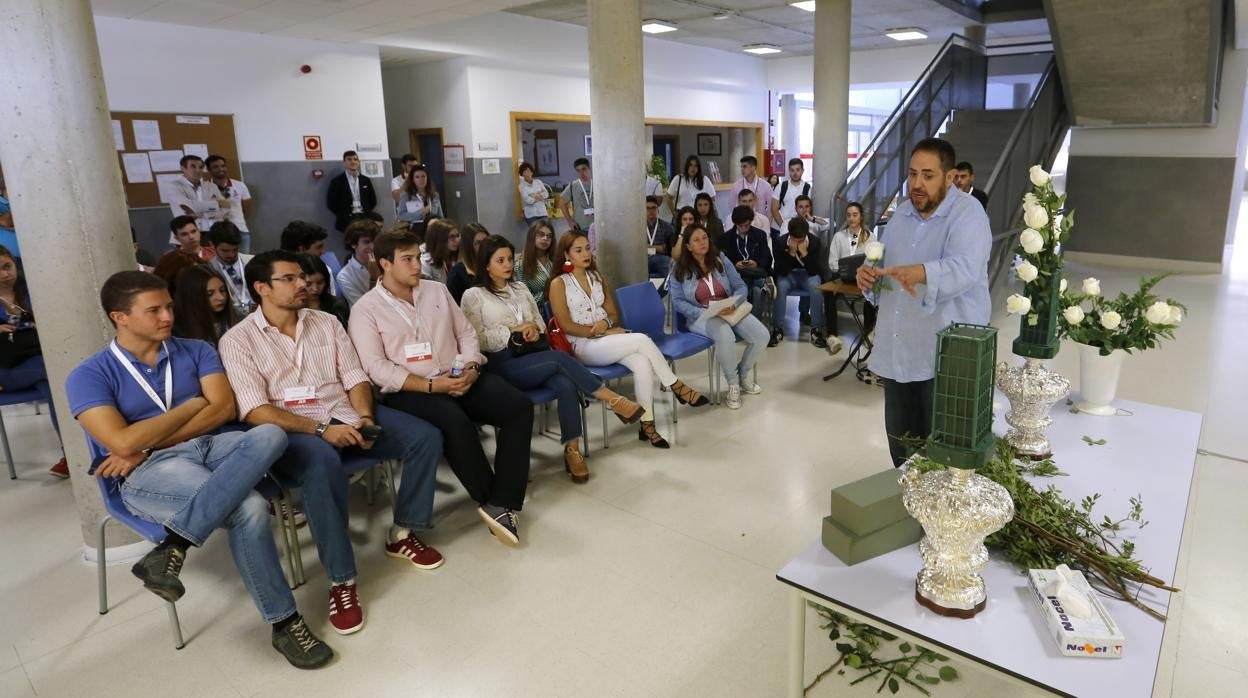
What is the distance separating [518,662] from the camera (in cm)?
248

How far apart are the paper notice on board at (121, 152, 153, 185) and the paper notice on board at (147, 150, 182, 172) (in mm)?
60

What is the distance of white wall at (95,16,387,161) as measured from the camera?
22.6ft

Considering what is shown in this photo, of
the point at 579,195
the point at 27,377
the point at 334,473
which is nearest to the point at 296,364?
the point at 334,473

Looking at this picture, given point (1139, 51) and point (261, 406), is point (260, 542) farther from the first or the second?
point (1139, 51)

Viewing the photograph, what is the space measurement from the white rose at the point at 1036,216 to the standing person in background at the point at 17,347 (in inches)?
176

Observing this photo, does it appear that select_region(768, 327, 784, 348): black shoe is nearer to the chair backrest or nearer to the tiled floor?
the chair backrest

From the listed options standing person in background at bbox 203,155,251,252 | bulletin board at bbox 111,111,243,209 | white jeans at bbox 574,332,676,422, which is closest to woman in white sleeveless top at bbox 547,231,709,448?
white jeans at bbox 574,332,676,422

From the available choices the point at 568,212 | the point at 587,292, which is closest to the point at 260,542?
the point at 587,292

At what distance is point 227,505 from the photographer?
246 centimetres

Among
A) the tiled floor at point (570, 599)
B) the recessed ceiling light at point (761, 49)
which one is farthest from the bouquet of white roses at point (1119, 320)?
the recessed ceiling light at point (761, 49)

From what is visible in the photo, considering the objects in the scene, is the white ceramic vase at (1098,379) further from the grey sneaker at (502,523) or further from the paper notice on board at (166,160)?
the paper notice on board at (166,160)

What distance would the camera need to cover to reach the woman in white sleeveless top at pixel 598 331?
418 centimetres

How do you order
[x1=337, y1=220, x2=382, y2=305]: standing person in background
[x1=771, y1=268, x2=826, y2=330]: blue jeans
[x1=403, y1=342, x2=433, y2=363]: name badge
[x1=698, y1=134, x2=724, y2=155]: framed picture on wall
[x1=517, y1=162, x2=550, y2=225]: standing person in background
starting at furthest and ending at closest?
[x1=698, y1=134, x2=724, y2=155]: framed picture on wall
[x1=517, y1=162, x2=550, y2=225]: standing person in background
[x1=771, y1=268, x2=826, y2=330]: blue jeans
[x1=337, y1=220, x2=382, y2=305]: standing person in background
[x1=403, y1=342, x2=433, y2=363]: name badge

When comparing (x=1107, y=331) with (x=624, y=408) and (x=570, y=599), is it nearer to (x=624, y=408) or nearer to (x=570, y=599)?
(x=624, y=408)
